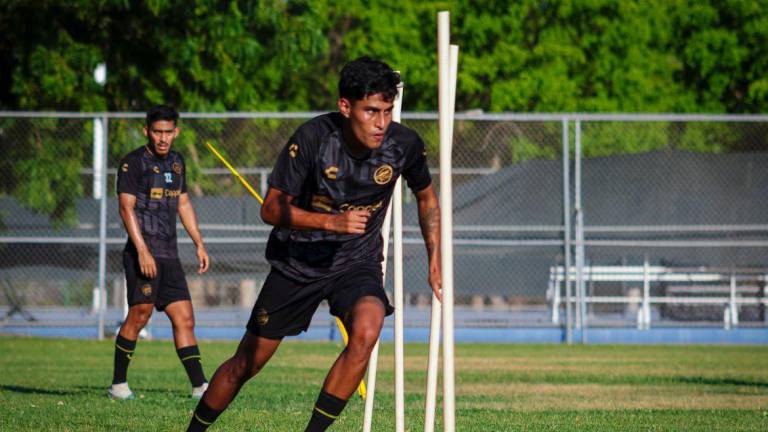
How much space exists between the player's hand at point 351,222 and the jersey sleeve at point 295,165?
46 cm

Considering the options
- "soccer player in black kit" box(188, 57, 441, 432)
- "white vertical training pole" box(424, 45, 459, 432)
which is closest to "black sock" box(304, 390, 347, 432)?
"soccer player in black kit" box(188, 57, 441, 432)

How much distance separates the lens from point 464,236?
19.2m

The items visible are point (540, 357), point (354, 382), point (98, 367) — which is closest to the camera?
point (354, 382)

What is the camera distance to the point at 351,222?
5.45m

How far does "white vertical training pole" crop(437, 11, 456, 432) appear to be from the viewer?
516 cm

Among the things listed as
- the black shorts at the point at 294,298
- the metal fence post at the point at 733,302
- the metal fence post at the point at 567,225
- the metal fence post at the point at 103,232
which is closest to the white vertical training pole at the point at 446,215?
the black shorts at the point at 294,298

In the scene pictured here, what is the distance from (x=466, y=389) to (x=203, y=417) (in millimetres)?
5196

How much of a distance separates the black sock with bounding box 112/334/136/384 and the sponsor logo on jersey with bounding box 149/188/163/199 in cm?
116

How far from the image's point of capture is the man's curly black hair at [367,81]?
225 inches

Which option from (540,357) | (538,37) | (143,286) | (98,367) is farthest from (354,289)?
(538,37)

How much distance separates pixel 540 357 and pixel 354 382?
396 inches

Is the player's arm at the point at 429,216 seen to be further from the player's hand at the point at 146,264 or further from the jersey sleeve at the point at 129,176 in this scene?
the jersey sleeve at the point at 129,176

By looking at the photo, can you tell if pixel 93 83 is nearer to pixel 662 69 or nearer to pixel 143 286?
pixel 143 286

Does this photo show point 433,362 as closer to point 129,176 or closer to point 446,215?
point 446,215
